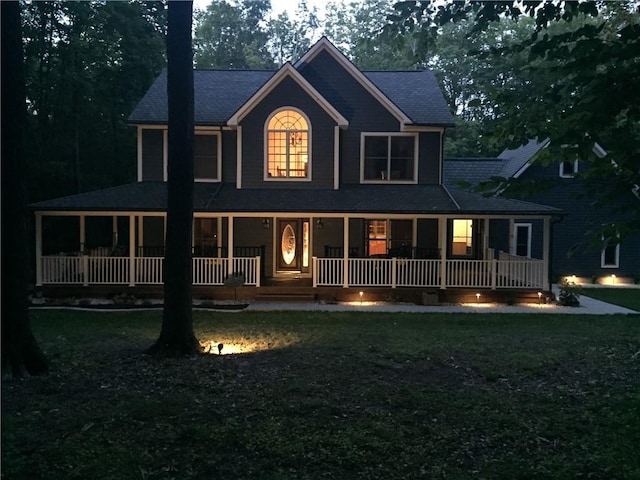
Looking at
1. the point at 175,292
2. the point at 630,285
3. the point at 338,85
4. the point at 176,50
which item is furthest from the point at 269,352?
the point at 630,285

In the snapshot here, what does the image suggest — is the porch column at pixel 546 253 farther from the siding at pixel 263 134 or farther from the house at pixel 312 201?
the siding at pixel 263 134

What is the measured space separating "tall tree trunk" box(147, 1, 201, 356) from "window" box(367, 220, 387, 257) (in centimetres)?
1103

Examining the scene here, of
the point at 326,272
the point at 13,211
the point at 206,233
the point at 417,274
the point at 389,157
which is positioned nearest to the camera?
the point at 13,211

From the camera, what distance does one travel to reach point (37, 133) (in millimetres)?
23766

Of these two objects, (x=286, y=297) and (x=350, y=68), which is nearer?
(x=286, y=297)

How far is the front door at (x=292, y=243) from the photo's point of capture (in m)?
19.0

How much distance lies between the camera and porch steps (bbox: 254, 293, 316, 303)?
54.2 ft

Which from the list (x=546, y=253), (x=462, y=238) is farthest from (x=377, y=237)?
(x=546, y=253)

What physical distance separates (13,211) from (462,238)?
15.9m

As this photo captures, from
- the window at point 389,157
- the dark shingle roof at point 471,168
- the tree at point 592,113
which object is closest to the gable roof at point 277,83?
the window at point 389,157

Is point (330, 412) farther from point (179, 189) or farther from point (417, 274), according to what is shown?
point (417, 274)

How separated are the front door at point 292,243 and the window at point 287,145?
1.63m

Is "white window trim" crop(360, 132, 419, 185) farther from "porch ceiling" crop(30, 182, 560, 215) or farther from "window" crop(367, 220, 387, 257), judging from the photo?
"window" crop(367, 220, 387, 257)

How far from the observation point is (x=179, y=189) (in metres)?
8.52
